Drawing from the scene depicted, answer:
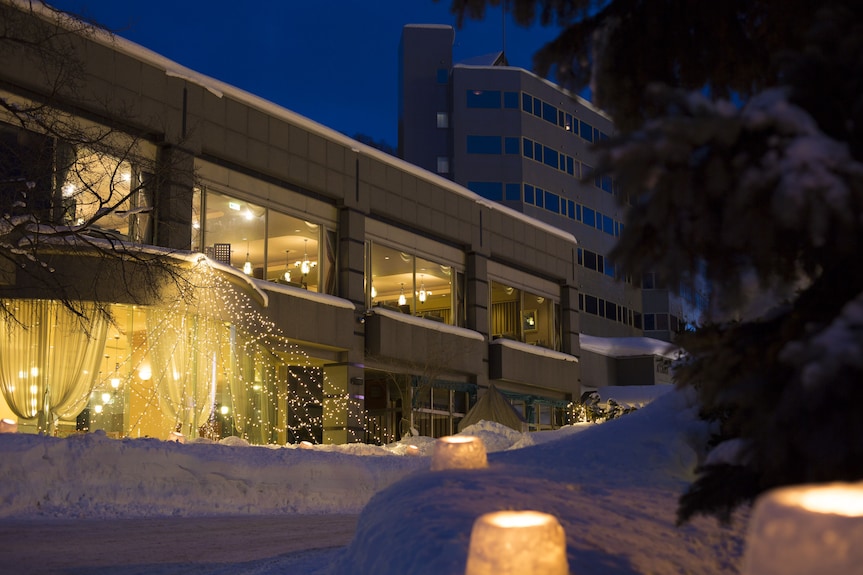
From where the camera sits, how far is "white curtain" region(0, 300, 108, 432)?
20.9m

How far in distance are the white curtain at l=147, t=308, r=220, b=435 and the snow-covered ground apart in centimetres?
209

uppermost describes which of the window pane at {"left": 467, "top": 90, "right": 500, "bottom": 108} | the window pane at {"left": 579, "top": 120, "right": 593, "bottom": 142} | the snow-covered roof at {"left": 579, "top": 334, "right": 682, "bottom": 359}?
the window pane at {"left": 467, "top": 90, "right": 500, "bottom": 108}

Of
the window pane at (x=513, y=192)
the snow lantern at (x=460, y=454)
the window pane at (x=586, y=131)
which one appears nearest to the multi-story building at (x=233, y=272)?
the snow lantern at (x=460, y=454)

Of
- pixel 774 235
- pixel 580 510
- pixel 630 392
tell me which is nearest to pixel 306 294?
pixel 580 510

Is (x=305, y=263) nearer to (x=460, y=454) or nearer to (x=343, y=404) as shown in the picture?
(x=343, y=404)

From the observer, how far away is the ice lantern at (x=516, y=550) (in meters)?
5.20

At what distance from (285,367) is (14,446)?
16.2 meters

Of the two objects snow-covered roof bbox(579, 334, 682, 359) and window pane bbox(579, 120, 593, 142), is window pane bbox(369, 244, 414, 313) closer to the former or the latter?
snow-covered roof bbox(579, 334, 682, 359)

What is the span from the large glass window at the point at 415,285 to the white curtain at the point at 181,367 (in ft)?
38.4

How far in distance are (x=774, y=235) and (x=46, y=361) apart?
19495 mm

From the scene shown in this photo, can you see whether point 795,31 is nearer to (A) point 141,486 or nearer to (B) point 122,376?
(A) point 141,486

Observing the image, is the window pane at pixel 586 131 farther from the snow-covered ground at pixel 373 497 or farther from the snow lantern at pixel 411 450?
the snow-covered ground at pixel 373 497

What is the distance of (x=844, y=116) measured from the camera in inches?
161

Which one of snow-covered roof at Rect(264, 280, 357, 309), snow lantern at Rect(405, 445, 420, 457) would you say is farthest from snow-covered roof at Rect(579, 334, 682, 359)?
snow lantern at Rect(405, 445, 420, 457)
